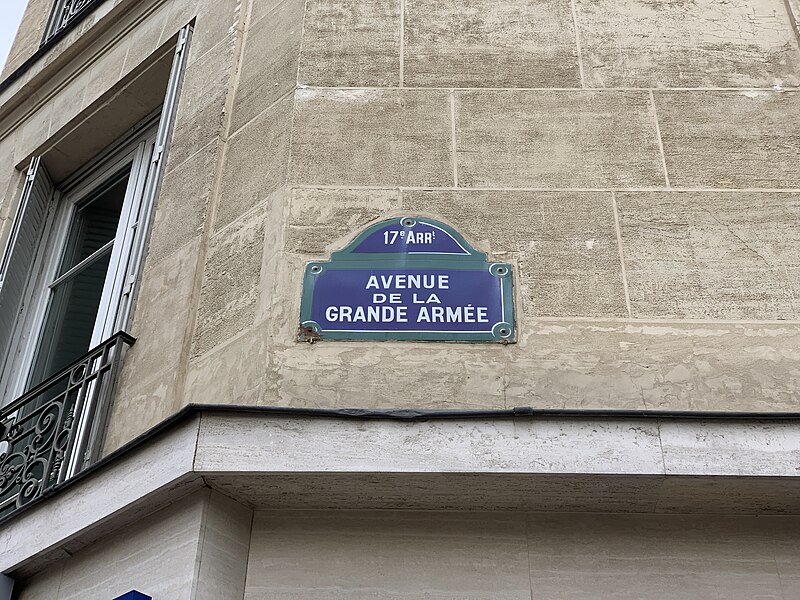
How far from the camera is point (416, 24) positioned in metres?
5.60

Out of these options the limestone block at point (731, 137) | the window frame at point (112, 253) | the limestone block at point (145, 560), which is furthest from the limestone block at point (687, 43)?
the limestone block at point (145, 560)

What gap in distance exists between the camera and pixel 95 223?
6.93m

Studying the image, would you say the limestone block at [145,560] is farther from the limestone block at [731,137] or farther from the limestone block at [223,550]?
the limestone block at [731,137]

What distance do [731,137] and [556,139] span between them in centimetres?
81

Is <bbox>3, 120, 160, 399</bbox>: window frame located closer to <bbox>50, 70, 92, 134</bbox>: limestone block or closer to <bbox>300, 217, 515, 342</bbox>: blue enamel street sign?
<bbox>50, 70, 92, 134</bbox>: limestone block

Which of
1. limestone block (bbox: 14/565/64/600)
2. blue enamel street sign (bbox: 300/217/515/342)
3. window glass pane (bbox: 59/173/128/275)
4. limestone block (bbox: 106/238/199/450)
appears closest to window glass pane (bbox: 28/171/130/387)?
window glass pane (bbox: 59/173/128/275)

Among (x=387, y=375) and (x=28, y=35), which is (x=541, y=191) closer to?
(x=387, y=375)

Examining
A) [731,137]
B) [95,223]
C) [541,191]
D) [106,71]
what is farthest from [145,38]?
[731,137]

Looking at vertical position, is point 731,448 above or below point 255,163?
below

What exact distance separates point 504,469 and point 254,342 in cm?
122

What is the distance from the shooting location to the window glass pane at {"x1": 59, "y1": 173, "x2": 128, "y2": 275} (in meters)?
6.69

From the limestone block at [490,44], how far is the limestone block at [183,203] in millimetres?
1084

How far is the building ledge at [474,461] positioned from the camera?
3.76 metres

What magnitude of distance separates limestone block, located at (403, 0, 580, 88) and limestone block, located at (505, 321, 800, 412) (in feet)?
4.97
